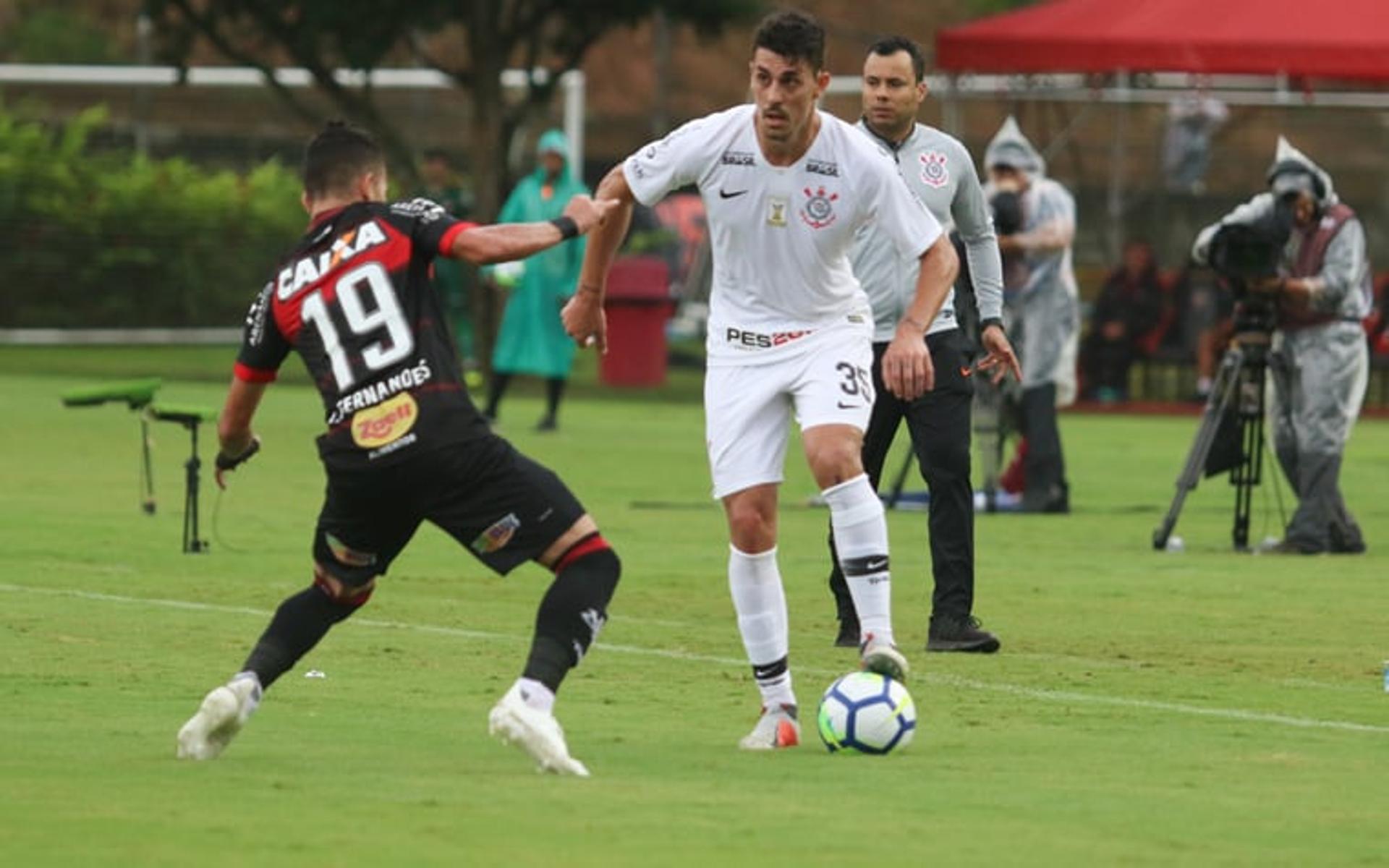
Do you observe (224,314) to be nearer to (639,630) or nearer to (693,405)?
(693,405)

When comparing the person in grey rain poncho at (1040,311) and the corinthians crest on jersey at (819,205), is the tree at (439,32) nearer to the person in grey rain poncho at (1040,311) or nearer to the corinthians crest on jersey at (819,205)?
the person in grey rain poncho at (1040,311)

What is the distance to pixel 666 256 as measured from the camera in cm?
4150

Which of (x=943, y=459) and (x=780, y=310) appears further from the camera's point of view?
(x=943, y=459)

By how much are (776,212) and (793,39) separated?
1.71 feet

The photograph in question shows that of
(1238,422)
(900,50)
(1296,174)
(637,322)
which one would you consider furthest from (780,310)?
(637,322)

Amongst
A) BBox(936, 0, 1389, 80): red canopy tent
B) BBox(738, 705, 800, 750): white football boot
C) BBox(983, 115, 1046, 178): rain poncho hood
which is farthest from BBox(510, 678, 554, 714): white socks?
BBox(936, 0, 1389, 80): red canopy tent

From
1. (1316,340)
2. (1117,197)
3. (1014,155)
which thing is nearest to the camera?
(1316,340)

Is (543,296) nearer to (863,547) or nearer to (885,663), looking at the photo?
(863,547)

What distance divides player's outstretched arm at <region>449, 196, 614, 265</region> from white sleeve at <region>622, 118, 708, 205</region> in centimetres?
96

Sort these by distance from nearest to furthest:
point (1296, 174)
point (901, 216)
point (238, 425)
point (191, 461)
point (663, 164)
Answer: point (238, 425), point (663, 164), point (901, 216), point (191, 461), point (1296, 174)

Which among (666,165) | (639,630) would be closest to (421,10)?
(639,630)

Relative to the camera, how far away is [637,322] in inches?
1342

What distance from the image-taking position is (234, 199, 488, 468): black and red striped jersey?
8.62 metres

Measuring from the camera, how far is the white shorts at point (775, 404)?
956cm
